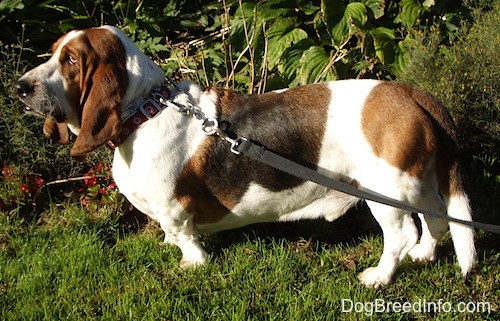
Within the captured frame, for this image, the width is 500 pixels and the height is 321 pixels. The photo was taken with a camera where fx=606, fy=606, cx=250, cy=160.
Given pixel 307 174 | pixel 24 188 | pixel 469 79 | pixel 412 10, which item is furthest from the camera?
pixel 412 10

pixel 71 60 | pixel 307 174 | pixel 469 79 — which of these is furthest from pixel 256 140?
pixel 469 79

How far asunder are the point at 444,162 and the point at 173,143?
162 centimetres

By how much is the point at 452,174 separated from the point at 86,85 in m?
2.21

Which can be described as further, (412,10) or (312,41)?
(412,10)

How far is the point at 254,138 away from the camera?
3.64 meters

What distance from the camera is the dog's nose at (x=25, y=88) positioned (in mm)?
3295

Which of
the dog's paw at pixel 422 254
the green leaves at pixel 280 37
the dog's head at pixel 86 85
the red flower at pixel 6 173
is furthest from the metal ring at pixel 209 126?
the green leaves at pixel 280 37

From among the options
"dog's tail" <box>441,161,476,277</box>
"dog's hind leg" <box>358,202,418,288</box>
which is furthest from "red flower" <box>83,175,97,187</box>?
"dog's tail" <box>441,161,476,277</box>

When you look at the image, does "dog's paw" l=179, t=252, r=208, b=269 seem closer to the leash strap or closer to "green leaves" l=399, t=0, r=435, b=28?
the leash strap

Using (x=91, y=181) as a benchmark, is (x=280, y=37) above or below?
above

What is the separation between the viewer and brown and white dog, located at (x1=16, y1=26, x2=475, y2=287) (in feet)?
11.2

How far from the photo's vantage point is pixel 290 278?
3.93 metres

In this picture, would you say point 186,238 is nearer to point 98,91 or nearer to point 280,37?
point 98,91

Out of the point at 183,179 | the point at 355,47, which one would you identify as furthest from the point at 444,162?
the point at 355,47
